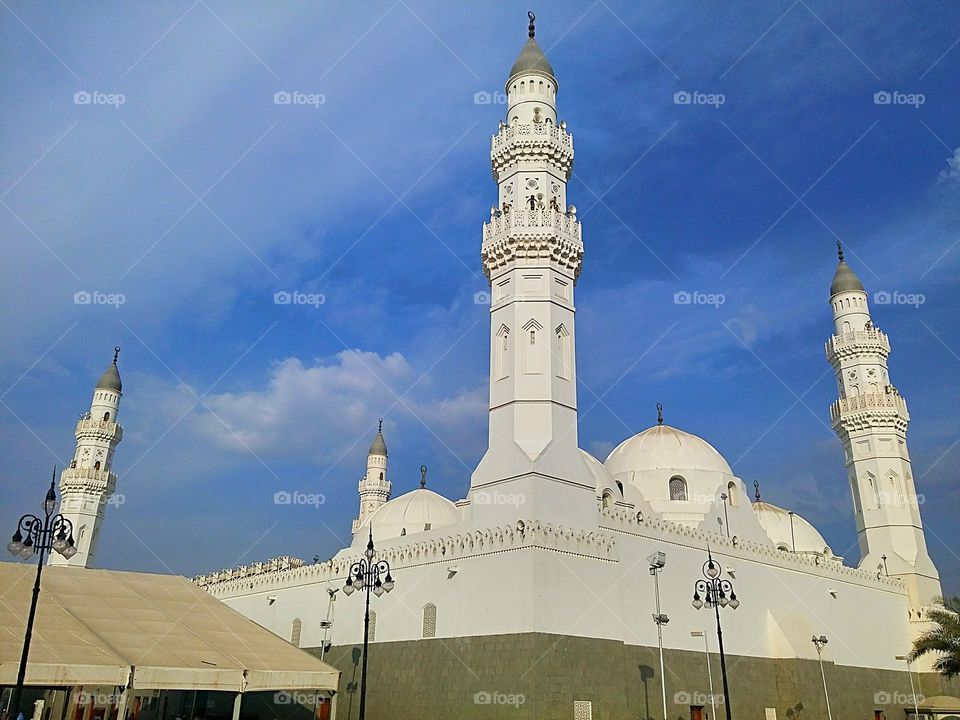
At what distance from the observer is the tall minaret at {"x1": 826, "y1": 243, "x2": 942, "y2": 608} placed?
37.0m

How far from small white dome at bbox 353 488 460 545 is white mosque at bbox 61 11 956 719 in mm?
103

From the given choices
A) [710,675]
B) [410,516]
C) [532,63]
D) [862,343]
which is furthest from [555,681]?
[862,343]

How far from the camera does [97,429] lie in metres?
42.2

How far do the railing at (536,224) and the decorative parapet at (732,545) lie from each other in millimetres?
9602

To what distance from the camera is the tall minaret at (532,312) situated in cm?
2381

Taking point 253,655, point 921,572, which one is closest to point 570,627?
point 253,655

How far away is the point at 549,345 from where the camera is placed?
25312mm

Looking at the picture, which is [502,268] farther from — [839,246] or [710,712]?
[839,246]

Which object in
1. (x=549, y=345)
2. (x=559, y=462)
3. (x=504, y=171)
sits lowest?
(x=559, y=462)

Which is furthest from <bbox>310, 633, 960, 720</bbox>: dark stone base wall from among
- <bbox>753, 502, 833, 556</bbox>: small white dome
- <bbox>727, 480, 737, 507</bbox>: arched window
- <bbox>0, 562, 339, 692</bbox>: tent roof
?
<bbox>753, 502, 833, 556</bbox>: small white dome

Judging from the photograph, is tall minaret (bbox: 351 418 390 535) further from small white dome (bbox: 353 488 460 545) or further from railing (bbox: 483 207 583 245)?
railing (bbox: 483 207 583 245)

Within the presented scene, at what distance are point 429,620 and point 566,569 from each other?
4.94 meters

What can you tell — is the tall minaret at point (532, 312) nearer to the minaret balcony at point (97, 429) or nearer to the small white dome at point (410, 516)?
the small white dome at point (410, 516)

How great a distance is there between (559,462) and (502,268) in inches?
293
